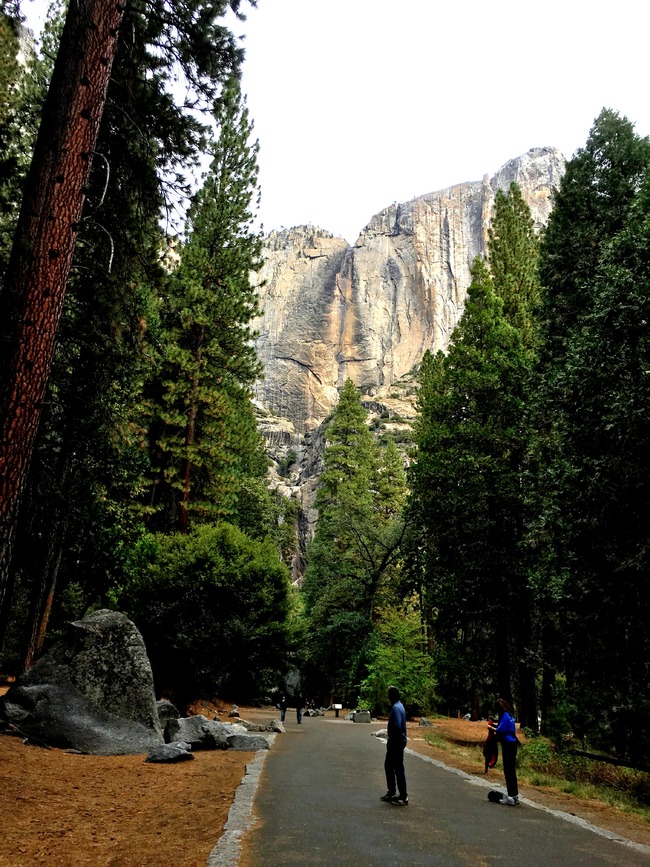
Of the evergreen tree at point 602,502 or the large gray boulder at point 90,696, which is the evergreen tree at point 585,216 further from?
the large gray boulder at point 90,696

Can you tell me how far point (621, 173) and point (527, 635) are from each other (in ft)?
46.9

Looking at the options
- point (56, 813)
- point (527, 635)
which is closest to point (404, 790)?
point (56, 813)

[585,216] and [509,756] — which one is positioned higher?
[585,216]

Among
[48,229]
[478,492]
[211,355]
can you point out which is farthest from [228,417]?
[48,229]

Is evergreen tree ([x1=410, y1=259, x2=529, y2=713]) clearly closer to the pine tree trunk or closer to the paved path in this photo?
the paved path

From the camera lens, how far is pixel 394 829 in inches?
229

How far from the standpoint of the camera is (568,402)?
12.5 metres

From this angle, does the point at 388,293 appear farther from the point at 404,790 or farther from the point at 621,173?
the point at 404,790

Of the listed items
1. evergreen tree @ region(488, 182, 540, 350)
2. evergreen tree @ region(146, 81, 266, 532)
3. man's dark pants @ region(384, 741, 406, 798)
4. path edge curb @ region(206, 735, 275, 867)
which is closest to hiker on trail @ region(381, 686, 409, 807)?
man's dark pants @ region(384, 741, 406, 798)

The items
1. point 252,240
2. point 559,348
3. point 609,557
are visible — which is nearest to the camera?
point 609,557

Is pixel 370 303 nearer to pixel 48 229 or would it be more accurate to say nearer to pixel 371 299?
pixel 371 299

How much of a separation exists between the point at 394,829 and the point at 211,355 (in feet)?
60.5

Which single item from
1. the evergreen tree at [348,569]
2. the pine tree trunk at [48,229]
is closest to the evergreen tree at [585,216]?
the pine tree trunk at [48,229]

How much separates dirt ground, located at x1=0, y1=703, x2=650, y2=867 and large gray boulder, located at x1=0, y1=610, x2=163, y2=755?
523 mm
